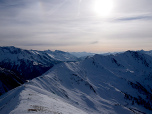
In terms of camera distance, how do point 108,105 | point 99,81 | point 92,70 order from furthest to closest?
point 92,70, point 99,81, point 108,105

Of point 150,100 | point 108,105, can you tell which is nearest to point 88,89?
point 108,105

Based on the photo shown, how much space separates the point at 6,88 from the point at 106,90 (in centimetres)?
13805

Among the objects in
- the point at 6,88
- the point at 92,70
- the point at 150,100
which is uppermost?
the point at 92,70

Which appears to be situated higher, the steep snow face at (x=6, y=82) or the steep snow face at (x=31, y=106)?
the steep snow face at (x=31, y=106)

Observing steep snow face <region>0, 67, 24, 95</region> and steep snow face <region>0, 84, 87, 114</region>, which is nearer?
steep snow face <region>0, 84, 87, 114</region>

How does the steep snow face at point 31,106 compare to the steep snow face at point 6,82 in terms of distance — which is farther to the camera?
the steep snow face at point 6,82

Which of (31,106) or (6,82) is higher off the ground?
(31,106)

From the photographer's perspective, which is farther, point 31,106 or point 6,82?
point 6,82

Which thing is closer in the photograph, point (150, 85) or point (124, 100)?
point (124, 100)

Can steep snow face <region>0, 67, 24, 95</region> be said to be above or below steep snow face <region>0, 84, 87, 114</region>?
below

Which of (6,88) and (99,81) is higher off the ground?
(99,81)

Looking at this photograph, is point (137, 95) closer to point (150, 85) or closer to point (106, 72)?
point (106, 72)

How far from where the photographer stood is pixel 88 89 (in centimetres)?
11031

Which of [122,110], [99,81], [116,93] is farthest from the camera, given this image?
[99,81]
